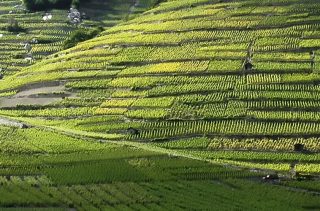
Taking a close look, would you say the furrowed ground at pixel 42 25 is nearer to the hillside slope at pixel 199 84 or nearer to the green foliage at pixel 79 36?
the green foliage at pixel 79 36

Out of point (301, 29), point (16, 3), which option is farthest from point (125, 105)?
point (16, 3)

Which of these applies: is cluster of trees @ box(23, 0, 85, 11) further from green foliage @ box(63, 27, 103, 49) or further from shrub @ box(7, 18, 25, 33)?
green foliage @ box(63, 27, 103, 49)

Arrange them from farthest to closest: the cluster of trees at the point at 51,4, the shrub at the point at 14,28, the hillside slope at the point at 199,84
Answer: the cluster of trees at the point at 51,4
the shrub at the point at 14,28
the hillside slope at the point at 199,84

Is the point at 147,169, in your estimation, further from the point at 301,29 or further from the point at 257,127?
the point at 301,29

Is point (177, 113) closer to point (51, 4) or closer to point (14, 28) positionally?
point (14, 28)

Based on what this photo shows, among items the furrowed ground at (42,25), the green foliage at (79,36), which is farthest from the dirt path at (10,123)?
the green foliage at (79,36)
